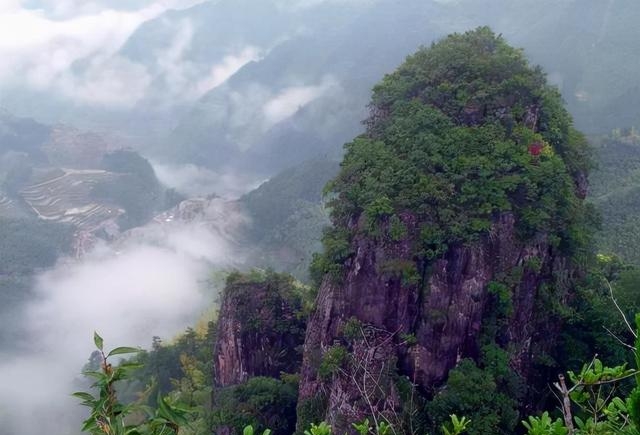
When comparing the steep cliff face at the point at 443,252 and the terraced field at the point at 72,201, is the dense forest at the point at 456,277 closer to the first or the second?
the steep cliff face at the point at 443,252

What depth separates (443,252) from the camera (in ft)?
50.0

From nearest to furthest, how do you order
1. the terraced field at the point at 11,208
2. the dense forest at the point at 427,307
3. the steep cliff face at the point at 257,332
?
the dense forest at the point at 427,307 < the steep cliff face at the point at 257,332 < the terraced field at the point at 11,208

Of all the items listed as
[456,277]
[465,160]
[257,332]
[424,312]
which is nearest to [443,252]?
[456,277]

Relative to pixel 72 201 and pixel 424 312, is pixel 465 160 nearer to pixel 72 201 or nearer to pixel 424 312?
pixel 424 312

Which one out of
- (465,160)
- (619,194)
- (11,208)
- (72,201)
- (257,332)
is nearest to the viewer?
(465,160)

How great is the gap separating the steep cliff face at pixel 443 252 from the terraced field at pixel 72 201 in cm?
7482

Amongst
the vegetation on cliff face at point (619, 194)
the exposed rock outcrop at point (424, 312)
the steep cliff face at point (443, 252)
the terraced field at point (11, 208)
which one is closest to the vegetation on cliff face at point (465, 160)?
the steep cliff face at point (443, 252)

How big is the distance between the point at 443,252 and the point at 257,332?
8.68 metres

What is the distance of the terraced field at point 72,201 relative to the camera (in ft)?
287

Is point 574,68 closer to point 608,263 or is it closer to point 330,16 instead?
point 608,263

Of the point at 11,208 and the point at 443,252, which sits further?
the point at 11,208

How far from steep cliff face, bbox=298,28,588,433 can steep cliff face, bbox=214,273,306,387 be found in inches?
153

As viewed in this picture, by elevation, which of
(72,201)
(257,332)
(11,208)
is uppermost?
(11,208)

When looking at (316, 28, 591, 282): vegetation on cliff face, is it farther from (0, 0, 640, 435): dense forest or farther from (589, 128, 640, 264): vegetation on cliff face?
(589, 128, 640, 264): vegetation on cliff face
